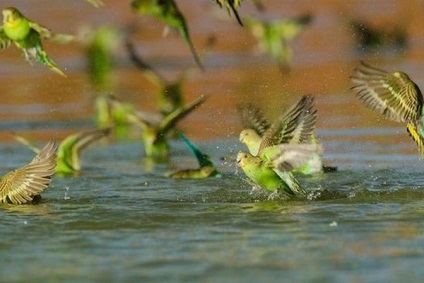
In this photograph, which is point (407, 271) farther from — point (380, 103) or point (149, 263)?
point (380, 103)

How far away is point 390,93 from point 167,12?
165cm

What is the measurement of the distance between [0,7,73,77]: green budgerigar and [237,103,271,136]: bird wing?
1.79 m

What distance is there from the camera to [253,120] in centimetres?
952

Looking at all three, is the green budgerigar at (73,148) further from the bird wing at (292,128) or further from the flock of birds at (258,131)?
the bird wing at (292,128)

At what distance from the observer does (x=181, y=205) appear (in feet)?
28.4

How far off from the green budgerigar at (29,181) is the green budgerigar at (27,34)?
0.75 metres

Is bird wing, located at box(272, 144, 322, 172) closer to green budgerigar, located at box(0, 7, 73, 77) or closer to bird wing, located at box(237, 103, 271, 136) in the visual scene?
bird wing, located at box(237, 103, 271, 136)

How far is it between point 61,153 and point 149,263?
378 cm

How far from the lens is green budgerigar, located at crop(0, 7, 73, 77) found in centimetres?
808

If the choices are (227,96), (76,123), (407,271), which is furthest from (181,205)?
(227,96)

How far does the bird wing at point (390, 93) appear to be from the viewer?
29.6ft

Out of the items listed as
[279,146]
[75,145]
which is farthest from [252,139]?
[75,145]

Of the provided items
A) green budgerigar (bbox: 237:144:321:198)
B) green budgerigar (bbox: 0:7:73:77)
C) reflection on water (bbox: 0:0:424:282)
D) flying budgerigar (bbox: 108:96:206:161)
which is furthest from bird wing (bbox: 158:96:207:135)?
green budgerigar (bbox: 0:7:73:77)

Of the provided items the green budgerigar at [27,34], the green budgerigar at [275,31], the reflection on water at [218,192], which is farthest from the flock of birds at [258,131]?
the green budgerigar at [275,31]
